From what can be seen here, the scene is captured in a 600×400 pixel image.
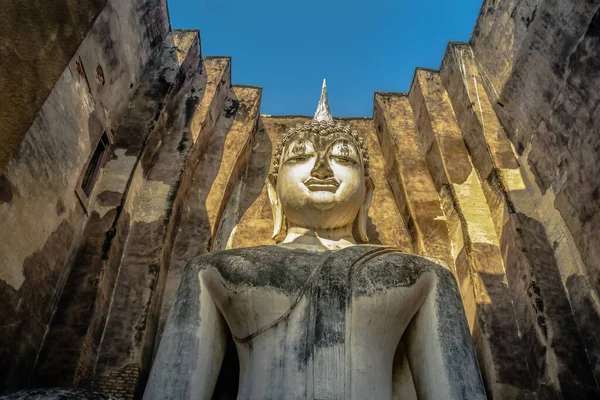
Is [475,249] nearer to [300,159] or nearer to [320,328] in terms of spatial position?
[300,159]

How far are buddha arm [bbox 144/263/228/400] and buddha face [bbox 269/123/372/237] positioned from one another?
1.26 metres

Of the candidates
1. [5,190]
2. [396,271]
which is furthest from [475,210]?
[5,190]

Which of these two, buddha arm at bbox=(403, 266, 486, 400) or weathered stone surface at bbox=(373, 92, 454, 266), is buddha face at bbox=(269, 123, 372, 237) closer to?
buddha arm at bbox=(403, 266, 486, 400)

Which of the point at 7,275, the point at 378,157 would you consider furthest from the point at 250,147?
the point at 7,275

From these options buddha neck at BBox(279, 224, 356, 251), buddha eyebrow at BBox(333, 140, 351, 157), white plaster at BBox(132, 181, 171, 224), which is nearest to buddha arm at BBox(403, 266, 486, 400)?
buddha neck at BBox(279, 224, 356, 251)

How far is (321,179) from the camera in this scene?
461 cm

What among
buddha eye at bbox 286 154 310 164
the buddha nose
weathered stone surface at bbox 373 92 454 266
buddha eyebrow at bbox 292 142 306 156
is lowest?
the buddha nose

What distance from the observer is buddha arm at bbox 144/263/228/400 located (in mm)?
3168

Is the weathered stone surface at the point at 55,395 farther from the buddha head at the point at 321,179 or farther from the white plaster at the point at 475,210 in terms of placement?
the white plaster at the point at 475,210

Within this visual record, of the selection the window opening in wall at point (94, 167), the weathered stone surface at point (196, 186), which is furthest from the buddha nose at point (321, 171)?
the window opening in wall at point (94, 167)

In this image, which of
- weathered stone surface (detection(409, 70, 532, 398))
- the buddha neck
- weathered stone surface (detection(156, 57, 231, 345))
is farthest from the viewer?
weathered stone surface (detection(156, 57, 231, 345))

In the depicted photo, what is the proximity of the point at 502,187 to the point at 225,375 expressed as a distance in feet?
12.6

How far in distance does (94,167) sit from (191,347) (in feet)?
9.90

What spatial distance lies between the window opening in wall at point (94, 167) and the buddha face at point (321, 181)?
2.09 metres
